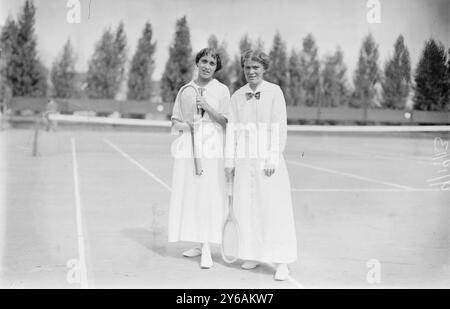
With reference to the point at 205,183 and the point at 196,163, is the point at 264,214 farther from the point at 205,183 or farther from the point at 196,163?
the point at 196,163

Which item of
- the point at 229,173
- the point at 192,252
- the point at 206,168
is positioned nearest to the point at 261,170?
the point at 229,173

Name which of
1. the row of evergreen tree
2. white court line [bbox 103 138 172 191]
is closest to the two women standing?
white court line [bbox 103 138 172 191]

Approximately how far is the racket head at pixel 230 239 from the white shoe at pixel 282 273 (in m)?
0.39

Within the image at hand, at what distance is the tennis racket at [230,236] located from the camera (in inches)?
191

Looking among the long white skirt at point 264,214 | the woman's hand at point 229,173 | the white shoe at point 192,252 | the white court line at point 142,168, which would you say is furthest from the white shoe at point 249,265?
the white court line at point 142,168

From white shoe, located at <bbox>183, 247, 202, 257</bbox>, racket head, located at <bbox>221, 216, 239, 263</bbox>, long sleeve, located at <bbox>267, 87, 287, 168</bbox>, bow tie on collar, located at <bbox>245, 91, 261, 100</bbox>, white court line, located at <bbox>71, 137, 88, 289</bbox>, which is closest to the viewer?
white court line, located at <bbox>71, 137, 88, 289</bbox>

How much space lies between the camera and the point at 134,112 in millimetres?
26203

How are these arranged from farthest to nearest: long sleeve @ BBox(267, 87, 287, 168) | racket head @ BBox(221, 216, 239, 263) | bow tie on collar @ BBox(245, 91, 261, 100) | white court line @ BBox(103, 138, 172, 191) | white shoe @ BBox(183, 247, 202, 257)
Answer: white court line @ BBox(103, 138, 172, 191) < white shoe @ BBox(183, 247, 202, 257) < racket head @ BBox(221, 216, 239, 263) < bow tie on collar @ BBox(245, 91, 261, 100) < long sleeve @ BBox(267, 87, 287, 168)

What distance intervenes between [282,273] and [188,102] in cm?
154

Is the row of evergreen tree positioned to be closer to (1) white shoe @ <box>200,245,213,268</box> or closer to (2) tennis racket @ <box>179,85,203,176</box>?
(2) tennis racket @ <box>179,85,203,176</box>

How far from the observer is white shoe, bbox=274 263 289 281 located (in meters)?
4.59

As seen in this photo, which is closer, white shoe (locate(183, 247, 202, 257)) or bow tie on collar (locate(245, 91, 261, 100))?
bow tie on collar (locate(245, 91, 261, 100))

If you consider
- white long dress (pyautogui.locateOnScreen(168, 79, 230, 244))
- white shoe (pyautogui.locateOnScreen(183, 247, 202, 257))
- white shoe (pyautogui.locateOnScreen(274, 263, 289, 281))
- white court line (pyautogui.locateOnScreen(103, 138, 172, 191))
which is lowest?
white court line (pyautogui.locateOnScreen(103, 138, 172, 191))
